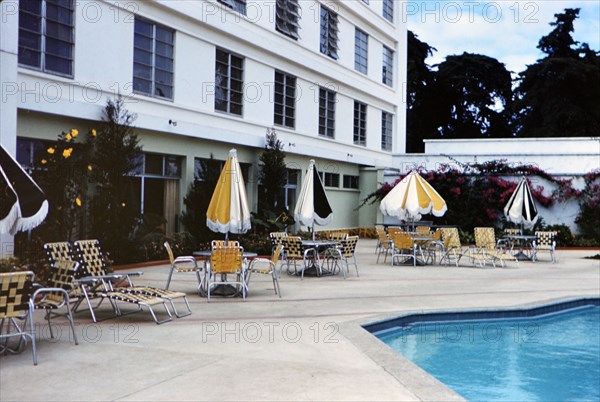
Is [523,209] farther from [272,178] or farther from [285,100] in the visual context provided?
[285,100]

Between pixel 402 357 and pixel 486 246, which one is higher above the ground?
pixel 486 246

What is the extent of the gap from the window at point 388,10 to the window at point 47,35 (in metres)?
22.3

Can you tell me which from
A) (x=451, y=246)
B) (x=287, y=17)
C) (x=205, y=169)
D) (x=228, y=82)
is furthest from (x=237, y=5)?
(x=451, y=246)

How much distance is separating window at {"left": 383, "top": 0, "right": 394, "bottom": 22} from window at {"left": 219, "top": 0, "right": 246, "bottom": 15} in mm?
14165

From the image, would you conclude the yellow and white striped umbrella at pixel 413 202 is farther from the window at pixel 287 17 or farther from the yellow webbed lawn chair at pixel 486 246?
the window at pixel 287 17

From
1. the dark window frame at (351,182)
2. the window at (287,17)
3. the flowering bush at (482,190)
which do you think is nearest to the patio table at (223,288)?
the window at (287,17)

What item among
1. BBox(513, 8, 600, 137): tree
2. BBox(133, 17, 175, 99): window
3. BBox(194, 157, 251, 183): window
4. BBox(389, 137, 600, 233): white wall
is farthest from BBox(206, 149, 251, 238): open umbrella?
BBox(513, 8, 600, 137): tree

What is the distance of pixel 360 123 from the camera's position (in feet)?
105

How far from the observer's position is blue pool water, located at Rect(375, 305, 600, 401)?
7.54 metres

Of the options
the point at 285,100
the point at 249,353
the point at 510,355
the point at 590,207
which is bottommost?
the point at 510,355

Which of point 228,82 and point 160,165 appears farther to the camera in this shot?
point 228,82

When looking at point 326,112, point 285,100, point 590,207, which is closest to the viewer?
point 285,100

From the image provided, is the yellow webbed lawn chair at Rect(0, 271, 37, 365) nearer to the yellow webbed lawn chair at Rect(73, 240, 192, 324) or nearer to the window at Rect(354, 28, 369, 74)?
the yellow webbed lawn chair at Rect(73, 240, 192, 324)

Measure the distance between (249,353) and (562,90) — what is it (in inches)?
1834
